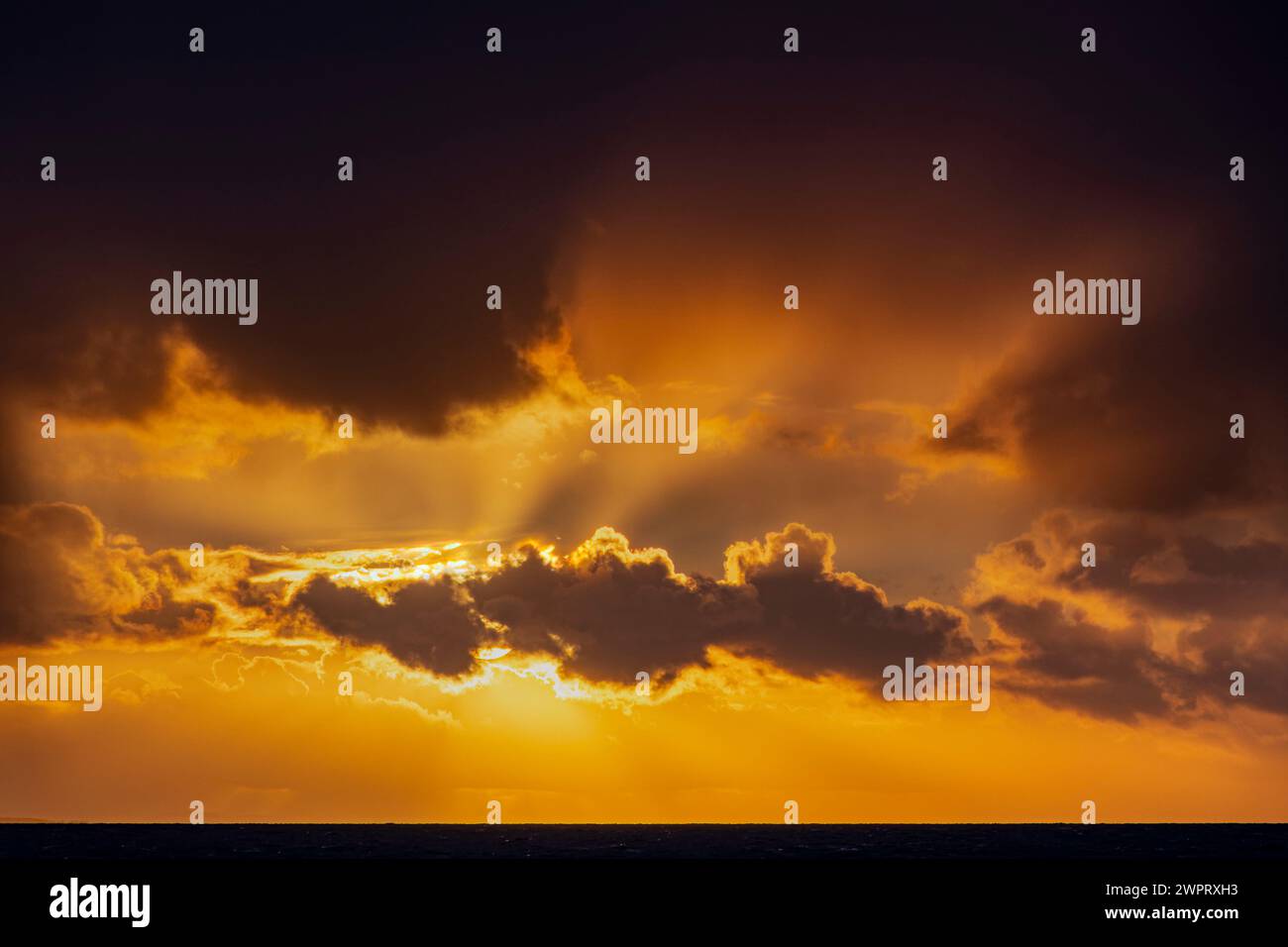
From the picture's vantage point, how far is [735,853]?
143 m

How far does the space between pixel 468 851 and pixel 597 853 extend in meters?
17.7

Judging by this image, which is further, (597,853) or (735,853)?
(597,853)
